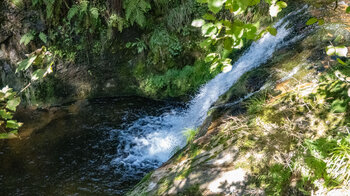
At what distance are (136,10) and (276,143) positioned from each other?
5.80 meters

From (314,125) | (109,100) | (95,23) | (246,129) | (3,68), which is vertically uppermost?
(3,68)

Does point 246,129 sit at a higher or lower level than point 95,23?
lower

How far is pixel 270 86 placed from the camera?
379 cm

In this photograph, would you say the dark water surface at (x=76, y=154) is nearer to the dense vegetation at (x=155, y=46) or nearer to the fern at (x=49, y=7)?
the dense vegetation at (x=155, y=46)

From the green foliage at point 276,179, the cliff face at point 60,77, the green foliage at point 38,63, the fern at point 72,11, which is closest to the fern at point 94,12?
the fern at point 72,11

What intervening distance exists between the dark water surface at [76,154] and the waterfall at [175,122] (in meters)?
0.25

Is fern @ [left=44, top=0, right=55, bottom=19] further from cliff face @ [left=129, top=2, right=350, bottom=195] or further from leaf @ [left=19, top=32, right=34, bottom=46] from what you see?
cliff face @ [left=129, top=2, right=350, bottom=195]

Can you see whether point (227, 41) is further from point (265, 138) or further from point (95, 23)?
point (95, 23)

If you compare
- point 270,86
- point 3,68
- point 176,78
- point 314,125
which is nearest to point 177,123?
point 176,78

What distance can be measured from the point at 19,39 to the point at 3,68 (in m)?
1.24

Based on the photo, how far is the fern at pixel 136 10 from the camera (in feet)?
23.5

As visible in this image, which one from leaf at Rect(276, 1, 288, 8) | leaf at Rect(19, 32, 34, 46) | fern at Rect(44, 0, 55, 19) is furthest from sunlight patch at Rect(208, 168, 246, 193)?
leaf at Rect(19, 32, 34, 46)

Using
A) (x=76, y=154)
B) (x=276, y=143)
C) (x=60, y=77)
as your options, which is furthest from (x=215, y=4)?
(x=60, y=77)

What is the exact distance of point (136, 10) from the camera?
7.23m
